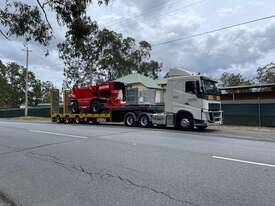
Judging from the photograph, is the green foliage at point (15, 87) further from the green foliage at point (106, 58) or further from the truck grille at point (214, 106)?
the truck grille at point (214, 106)

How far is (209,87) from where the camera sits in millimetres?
19906

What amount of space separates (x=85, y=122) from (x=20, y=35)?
20033 mm

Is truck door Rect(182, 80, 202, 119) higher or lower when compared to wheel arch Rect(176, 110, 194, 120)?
higher

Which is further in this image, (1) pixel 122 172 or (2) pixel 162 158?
(2) pixel 162 158

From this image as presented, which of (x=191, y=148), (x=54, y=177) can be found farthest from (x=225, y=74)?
(x=54, y=177)

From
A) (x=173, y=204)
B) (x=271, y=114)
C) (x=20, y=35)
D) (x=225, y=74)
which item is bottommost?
(x=173, y=204)

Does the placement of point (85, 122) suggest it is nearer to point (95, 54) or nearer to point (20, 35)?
point (20, 35)

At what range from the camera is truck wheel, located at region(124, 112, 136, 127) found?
23.8 metres

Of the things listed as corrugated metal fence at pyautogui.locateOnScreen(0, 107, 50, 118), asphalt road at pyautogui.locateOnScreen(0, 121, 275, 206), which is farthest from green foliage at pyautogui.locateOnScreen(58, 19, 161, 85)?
asphalt road at pyautogui.locateOnScreen(0, 121, 275, 206)

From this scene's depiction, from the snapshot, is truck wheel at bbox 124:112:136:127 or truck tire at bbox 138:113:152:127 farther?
truck wheel at bbox 124:112:136:127

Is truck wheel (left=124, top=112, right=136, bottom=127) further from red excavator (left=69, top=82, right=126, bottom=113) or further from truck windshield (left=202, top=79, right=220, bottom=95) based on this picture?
truck windshield (left=202, top=79, right=220, bottom=95)

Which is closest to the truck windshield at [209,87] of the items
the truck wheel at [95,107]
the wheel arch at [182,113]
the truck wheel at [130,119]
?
the wheel arch at [182,113]

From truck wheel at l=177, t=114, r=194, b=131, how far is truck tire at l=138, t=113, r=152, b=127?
2.50 m

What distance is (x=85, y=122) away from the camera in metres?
29.0
